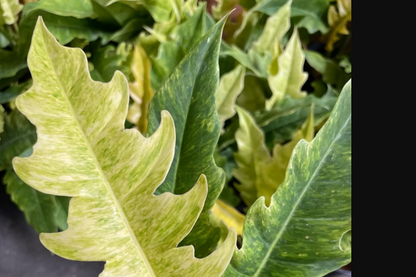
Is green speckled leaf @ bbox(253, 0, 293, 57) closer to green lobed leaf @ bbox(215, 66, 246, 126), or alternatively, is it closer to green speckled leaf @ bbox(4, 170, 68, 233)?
green lobed leaf @ bbox(215, 66, 246, 126)

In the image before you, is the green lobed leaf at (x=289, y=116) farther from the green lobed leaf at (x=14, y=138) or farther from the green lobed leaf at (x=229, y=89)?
the green lobed leaf at (x=14, y=138)

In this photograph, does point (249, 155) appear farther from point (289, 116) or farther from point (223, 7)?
point (223, 7)

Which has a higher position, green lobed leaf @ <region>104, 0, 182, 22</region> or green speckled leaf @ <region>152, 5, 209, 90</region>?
green lobed leaf @ <region>104, 0, 182, 22</region>

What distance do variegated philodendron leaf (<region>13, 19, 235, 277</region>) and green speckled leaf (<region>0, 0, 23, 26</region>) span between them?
185mm

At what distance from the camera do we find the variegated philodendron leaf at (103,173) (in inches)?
7.5

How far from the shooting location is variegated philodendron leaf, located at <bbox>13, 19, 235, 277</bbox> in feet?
0.63

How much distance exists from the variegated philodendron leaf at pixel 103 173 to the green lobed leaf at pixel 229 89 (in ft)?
0.68

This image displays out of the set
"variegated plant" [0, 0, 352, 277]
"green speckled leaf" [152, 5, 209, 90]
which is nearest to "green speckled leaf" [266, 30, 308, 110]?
"variegated plant" [0, 0, 352, 277]

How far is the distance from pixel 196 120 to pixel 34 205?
200 millimetres

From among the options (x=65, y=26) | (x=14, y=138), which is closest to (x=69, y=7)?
(x=65, y=26)

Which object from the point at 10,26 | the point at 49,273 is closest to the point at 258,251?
the point at 49,273

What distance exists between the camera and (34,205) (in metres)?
0.35
